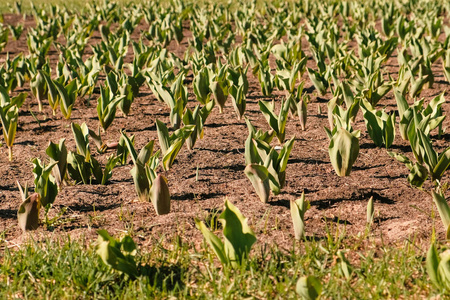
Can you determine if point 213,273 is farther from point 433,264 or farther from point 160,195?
point 433,264

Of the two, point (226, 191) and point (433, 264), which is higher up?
point (226, 191)

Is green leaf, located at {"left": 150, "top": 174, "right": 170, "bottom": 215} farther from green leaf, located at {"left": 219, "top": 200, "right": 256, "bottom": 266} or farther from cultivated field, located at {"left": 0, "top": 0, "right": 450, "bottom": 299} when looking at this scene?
green leaf, located at {"left": 219, "top": 200, "right": 256, "bottom": 266}

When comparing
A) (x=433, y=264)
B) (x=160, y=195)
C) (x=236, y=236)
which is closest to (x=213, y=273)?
(x=236, y=236)

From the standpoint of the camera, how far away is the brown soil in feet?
8.73

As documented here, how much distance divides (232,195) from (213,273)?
81 cm

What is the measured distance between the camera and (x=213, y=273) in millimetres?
2266

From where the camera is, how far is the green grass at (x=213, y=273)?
216 centimetres

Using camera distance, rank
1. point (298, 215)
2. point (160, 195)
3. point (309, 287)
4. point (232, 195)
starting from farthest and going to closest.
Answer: point (232, 195) → point (160, 195) → point (298, 215) → point (309, 287)

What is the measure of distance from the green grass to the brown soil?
0.41ft

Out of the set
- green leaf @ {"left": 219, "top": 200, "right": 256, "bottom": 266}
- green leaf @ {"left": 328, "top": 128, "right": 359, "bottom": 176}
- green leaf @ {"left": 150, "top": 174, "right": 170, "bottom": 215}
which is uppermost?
green leaf @ {"left": 328, "top": 128, "right": 359, "bottom": 176}

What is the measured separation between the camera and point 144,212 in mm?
2871

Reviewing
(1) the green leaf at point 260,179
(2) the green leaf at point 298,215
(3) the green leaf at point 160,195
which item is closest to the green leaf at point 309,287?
(2) the green leaf at point 298,215

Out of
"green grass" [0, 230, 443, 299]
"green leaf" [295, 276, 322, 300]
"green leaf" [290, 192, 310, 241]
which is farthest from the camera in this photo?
"green leaf" [290, 192, 310, 241]

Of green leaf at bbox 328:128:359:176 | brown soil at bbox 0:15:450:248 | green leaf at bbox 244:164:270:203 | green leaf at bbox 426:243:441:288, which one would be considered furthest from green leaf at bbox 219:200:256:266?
green leaf at bbox 328:128:359:176
